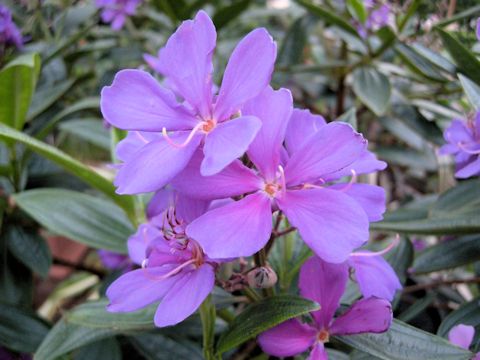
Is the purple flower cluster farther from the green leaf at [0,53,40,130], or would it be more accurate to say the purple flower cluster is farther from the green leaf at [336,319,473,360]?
the green leaf at [0,53,40,130]

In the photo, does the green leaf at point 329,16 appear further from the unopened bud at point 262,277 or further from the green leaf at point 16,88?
the unopened bud at point 262,277

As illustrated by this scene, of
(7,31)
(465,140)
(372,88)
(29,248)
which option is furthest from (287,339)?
(7,31)

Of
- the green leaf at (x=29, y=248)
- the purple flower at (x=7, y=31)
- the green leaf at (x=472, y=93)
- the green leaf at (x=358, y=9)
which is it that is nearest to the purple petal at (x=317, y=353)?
the green leaf at (x=472, y=93)

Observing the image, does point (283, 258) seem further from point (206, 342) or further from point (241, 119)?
point (241, 119)

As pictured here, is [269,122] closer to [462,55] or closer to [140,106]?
[140,106]

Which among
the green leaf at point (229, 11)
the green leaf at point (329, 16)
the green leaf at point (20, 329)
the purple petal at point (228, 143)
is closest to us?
the purple petal at point (228, 143)
